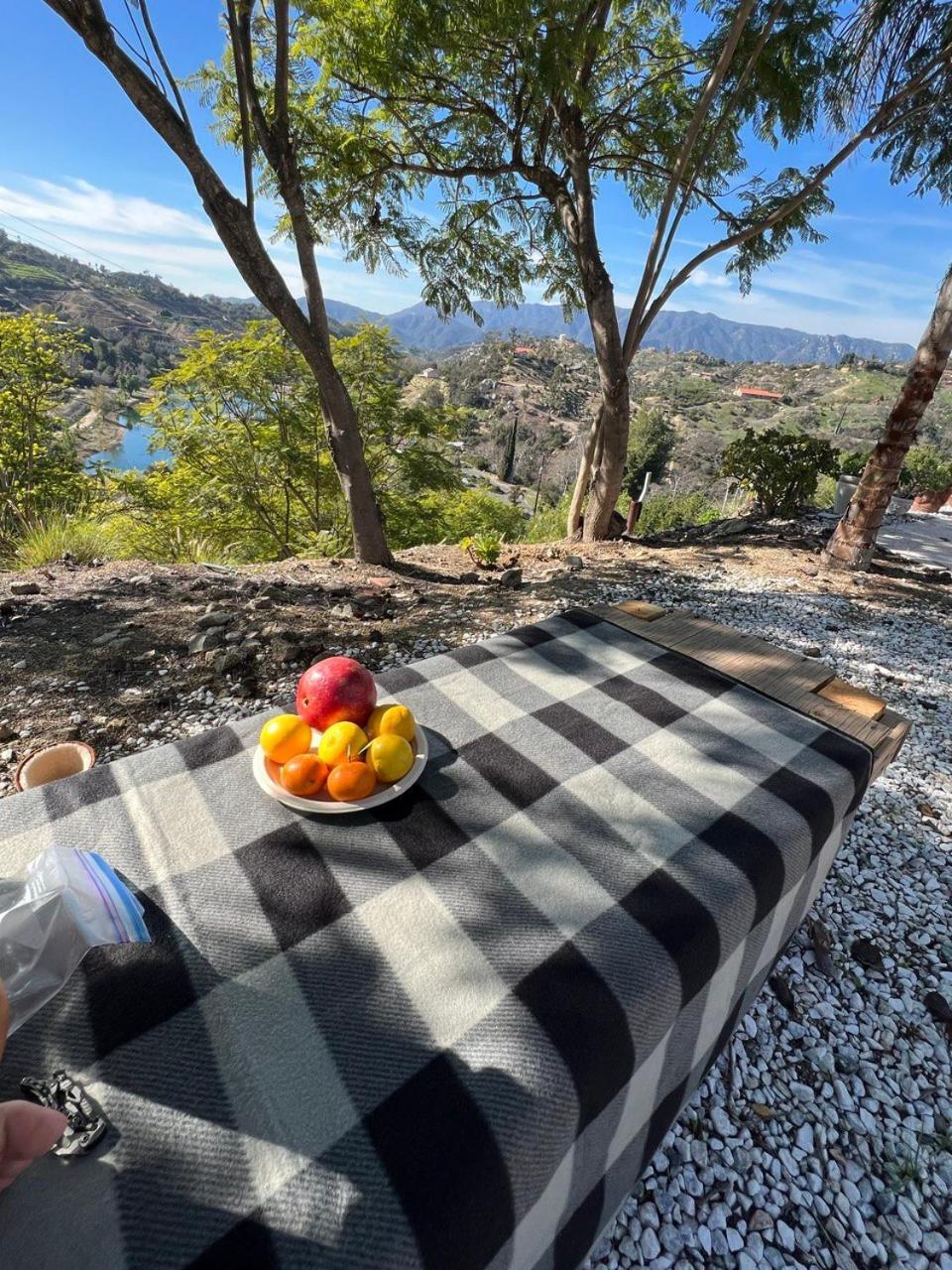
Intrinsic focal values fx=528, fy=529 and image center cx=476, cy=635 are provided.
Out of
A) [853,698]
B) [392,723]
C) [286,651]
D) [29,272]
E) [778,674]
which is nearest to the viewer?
[392,723]

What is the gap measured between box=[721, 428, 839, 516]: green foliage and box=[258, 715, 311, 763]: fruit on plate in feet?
24.1

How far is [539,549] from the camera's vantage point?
6133 mm

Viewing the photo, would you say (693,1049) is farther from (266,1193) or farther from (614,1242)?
(266,1193)

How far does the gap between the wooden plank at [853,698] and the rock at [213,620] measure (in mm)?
3051

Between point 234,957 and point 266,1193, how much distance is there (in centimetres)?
34

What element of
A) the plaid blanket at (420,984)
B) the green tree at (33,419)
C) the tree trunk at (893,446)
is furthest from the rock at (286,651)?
the green tree at (33,419)

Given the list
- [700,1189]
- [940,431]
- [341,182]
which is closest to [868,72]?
[341,182]

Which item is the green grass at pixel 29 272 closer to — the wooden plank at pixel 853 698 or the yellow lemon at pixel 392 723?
the yellow lemon at pixel 392 723

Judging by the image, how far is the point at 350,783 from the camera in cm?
122

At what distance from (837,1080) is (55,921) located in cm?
189

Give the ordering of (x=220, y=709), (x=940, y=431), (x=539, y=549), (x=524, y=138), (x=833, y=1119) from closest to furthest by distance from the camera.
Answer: (x=833, y=1119), (x=220, y=709), (x=524, y=138), (x=539, y=549), (x=940, y=431)

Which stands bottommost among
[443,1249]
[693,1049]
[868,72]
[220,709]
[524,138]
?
[220,709]

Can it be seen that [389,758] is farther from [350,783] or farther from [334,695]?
[334,695]

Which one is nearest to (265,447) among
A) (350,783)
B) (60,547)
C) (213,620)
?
(60,547)
